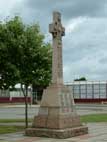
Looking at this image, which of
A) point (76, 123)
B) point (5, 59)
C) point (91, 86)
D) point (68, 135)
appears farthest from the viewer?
point (91, 86)

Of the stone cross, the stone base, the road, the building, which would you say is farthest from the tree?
the building

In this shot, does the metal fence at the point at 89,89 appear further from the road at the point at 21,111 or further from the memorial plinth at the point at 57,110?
the memorial plinth at the point at 57,110

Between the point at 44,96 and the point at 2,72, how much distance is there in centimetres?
414

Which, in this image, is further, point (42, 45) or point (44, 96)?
point (42, 45)

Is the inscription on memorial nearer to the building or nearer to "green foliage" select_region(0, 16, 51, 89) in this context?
"green foliage" select_region(0, 16, 51, 89)

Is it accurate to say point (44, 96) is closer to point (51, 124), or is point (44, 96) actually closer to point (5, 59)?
point (51, 124)

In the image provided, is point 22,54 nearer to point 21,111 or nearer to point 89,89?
point 21,111

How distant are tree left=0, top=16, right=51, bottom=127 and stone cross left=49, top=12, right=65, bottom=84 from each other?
3.17 meters

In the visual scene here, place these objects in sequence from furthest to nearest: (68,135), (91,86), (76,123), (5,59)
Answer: (91,86) → (5,59) → (76,123) → (68,135)

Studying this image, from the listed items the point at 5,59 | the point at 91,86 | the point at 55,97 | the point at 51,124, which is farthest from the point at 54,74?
the point at 91,86

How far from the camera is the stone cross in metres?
19.1

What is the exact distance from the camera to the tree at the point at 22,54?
22375 mm

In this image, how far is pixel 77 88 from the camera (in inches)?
3455

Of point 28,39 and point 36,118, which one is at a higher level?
point 28,39
